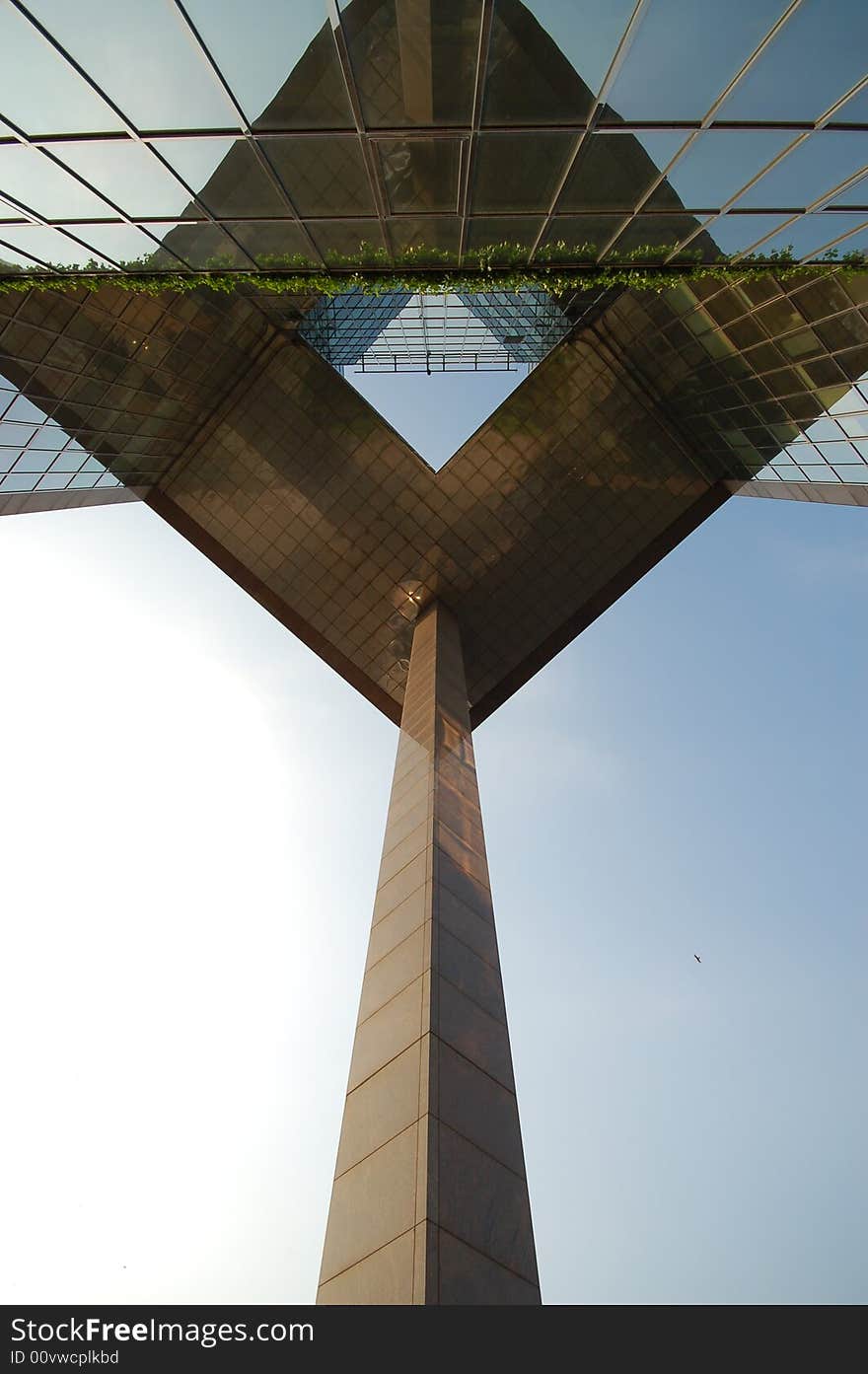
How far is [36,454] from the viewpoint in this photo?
2566 centimetres

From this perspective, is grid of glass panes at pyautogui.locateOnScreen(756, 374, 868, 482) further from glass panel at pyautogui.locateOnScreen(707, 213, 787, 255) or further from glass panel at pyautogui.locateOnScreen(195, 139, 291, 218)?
glass panel at pyautogui.locateOnScreen(195, 139, 291, 218)

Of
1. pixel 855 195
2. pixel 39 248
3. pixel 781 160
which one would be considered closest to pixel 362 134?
pixel 781 160

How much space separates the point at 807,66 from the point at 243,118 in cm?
789

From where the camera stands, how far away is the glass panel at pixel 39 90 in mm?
9273

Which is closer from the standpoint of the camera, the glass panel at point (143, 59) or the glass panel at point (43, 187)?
the glass panel at point (143, 59)

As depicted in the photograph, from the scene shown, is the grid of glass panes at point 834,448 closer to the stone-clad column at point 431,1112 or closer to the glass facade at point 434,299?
the glass facade at point 434,299

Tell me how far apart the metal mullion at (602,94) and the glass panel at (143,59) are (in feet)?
17.4

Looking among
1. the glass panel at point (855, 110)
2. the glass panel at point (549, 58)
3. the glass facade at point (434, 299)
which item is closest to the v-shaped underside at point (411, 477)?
the glass facade at point (434, 299)

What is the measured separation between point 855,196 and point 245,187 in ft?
Result: 35.1

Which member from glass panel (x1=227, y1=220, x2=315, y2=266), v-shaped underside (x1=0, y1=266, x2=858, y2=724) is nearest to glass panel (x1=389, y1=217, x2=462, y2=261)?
glass panel (x1=227, y1=220, x2=315, y2=266)

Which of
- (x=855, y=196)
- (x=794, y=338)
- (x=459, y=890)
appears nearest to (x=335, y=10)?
(x=855, y=196)

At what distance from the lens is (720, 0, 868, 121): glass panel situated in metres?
9.34

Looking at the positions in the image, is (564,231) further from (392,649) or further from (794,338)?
(392,649)

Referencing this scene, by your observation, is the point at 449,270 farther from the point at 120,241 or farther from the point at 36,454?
the point at 36,454
